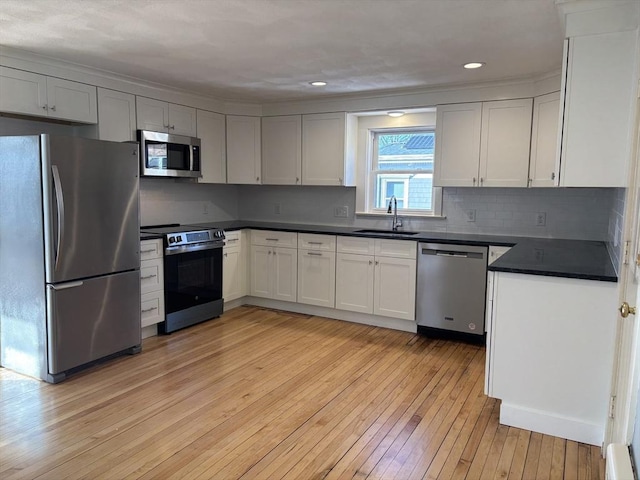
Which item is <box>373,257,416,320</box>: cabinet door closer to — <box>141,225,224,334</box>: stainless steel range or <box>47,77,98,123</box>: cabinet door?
<box>141,225,224,334</box>: stainless steel range

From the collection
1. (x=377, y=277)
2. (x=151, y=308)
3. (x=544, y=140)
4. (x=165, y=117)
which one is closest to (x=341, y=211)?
(x=377, y=277)

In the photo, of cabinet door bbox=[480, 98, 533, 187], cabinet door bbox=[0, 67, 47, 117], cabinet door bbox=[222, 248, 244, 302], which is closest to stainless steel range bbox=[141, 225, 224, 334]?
cabinet door bbox=[222, 248, 244, 302]

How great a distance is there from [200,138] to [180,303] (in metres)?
1.77

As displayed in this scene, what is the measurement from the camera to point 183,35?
285cm

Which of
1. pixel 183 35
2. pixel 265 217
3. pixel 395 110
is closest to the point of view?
pixel 183 35

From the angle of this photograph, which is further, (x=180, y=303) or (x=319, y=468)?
(x=180, y=303)

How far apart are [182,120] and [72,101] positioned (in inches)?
45.4

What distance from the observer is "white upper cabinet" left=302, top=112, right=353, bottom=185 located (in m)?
4.81

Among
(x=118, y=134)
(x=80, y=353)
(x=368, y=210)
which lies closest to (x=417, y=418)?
(x=80, y=353)

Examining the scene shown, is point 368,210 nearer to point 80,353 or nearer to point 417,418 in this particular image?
point 417,418

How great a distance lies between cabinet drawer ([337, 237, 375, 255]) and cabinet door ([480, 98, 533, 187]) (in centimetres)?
117

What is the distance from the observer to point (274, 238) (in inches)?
194

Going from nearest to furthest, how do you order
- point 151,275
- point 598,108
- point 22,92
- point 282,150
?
point 598,108 < point 22,92 < point 151,275 < point 282,150

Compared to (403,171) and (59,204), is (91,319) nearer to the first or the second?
(59,204)
